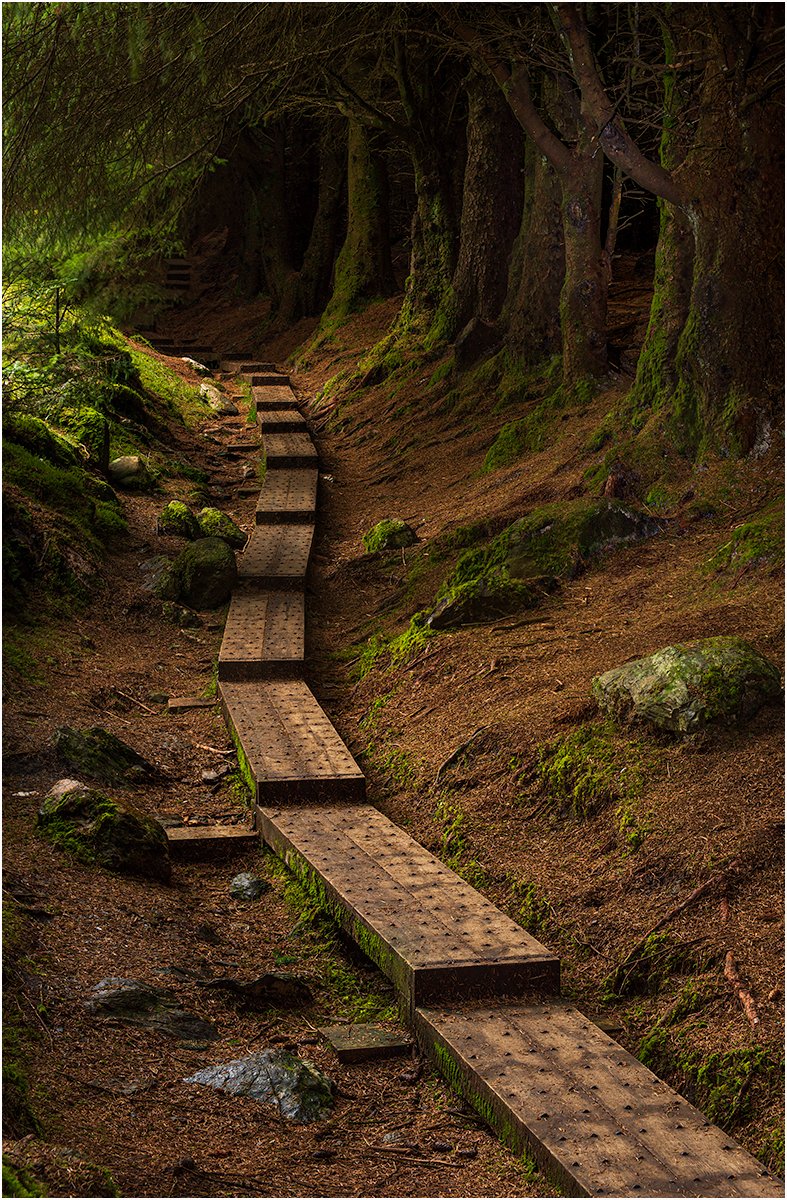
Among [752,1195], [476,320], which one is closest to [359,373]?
[476,320]

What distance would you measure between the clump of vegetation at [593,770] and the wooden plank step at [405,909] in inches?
29.0

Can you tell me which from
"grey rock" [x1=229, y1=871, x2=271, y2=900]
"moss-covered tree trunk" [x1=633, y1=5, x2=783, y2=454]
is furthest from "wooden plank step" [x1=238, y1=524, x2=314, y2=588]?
"grey rock" [x1=229, y1=871, x2=271, y2=900]

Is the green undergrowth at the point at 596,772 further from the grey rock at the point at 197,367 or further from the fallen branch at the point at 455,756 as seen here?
the grey rock at the point at 197,367

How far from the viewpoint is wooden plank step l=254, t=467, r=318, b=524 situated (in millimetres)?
12555

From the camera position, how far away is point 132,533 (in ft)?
38.5

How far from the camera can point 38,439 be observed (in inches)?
456

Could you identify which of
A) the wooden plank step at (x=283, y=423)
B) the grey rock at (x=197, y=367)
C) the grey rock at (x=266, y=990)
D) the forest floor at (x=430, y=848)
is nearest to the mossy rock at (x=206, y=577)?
the forest floor at (x=430, y=848)

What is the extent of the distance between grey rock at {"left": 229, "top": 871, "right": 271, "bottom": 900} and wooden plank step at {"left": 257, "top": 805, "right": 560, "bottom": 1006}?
0.19 m

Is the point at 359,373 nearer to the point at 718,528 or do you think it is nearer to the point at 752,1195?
the point at 718,528

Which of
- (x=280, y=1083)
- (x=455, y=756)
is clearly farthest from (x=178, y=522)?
(x=280, y=1083)

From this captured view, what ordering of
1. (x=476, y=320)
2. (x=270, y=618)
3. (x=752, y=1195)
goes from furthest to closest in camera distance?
1. (x=476, y=320)
2. (x=270, y=618)
3. (x=752, y=1195)

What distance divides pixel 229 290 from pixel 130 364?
14.7m

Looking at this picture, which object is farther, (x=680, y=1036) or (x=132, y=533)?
(x=132, y=533)

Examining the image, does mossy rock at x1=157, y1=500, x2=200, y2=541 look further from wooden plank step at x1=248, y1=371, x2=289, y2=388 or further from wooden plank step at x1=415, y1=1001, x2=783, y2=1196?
wooden plank step at x1=415, y1=1001, x2=783, y2=1196
